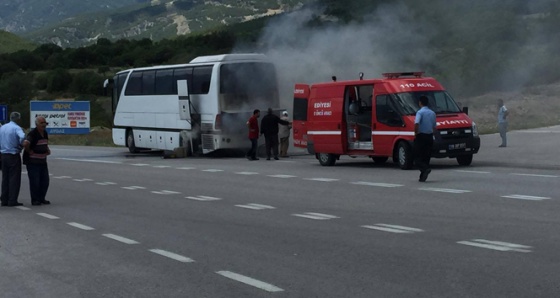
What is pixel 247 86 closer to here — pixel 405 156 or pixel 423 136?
pixel 405 156

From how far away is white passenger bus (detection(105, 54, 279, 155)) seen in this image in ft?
117

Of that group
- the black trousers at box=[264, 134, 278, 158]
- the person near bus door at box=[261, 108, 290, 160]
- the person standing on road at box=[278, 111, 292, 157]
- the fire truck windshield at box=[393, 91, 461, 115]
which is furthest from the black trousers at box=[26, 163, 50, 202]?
the person standing on road at box=[278, 111, 292, 157]

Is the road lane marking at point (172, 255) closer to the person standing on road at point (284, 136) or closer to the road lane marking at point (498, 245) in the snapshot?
the road lane marking at point (498, 245)

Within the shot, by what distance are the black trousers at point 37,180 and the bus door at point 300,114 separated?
1366 cm

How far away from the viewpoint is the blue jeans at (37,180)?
19047 millimetres

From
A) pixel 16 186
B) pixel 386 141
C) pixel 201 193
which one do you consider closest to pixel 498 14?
pixel 386 141

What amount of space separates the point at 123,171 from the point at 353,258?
20.4m

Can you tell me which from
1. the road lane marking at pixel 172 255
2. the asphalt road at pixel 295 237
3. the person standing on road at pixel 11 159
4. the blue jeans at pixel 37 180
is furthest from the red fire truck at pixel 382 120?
the road lane marking at pixel 172 255

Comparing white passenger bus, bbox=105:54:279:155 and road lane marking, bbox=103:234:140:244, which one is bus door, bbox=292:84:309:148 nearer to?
white passenger bus, bbox=105:54:279:155

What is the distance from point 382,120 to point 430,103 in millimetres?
1361

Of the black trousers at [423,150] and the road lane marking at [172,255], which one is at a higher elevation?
the black trousers at [423,150]

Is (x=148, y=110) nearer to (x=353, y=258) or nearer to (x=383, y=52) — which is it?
(x=383, y=52)

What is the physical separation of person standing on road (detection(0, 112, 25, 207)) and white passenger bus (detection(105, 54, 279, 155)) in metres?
16.6

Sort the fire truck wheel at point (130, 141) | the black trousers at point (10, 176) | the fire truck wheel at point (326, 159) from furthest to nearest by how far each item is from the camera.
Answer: the fire truck wheel at point (130, 141)
the fire truck wheel at point (326, 159)
the black trousers at point (10, 176)
